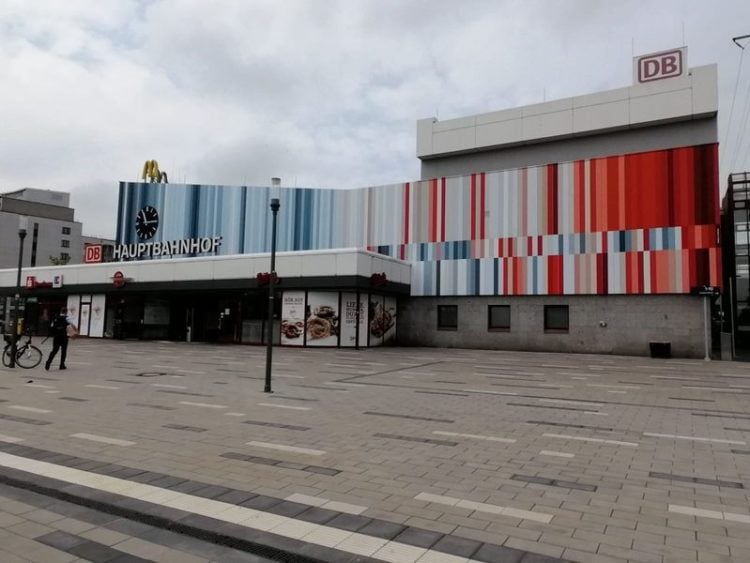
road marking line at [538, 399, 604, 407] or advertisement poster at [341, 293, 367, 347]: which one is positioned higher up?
advertisement poster at [341, 293, 367, 347]

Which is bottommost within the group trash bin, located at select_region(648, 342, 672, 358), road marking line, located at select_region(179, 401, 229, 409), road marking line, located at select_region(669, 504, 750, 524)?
road marking line, located at select_region(179, 401, 229, 409)

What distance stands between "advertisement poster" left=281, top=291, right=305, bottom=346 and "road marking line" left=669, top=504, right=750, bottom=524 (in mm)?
24196

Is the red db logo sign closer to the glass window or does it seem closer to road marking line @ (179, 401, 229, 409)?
the glass window

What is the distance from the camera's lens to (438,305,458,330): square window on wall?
31.0m

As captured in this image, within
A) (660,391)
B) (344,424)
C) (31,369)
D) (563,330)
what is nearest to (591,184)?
(563,330)

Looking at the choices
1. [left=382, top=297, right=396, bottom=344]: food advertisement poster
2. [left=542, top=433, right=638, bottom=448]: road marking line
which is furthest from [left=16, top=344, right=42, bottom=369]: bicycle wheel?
[left=382, top=297, right=396, bottom=344]: food advertisement poster

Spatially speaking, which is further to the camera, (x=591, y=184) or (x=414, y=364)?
(x=591, y=184)

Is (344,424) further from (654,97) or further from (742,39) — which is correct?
(654,97)

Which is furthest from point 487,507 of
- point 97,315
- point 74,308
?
point 74,308

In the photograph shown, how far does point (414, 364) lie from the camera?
808 inches

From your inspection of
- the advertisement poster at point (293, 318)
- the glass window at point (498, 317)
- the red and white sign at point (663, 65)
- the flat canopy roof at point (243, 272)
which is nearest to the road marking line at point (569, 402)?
the flat canopy roof at point (243, 272)

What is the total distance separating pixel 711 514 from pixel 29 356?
63.2 ft

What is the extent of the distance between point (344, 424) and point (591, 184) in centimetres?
2345

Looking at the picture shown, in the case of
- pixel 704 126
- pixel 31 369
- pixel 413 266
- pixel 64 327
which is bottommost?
pixel 31 369
